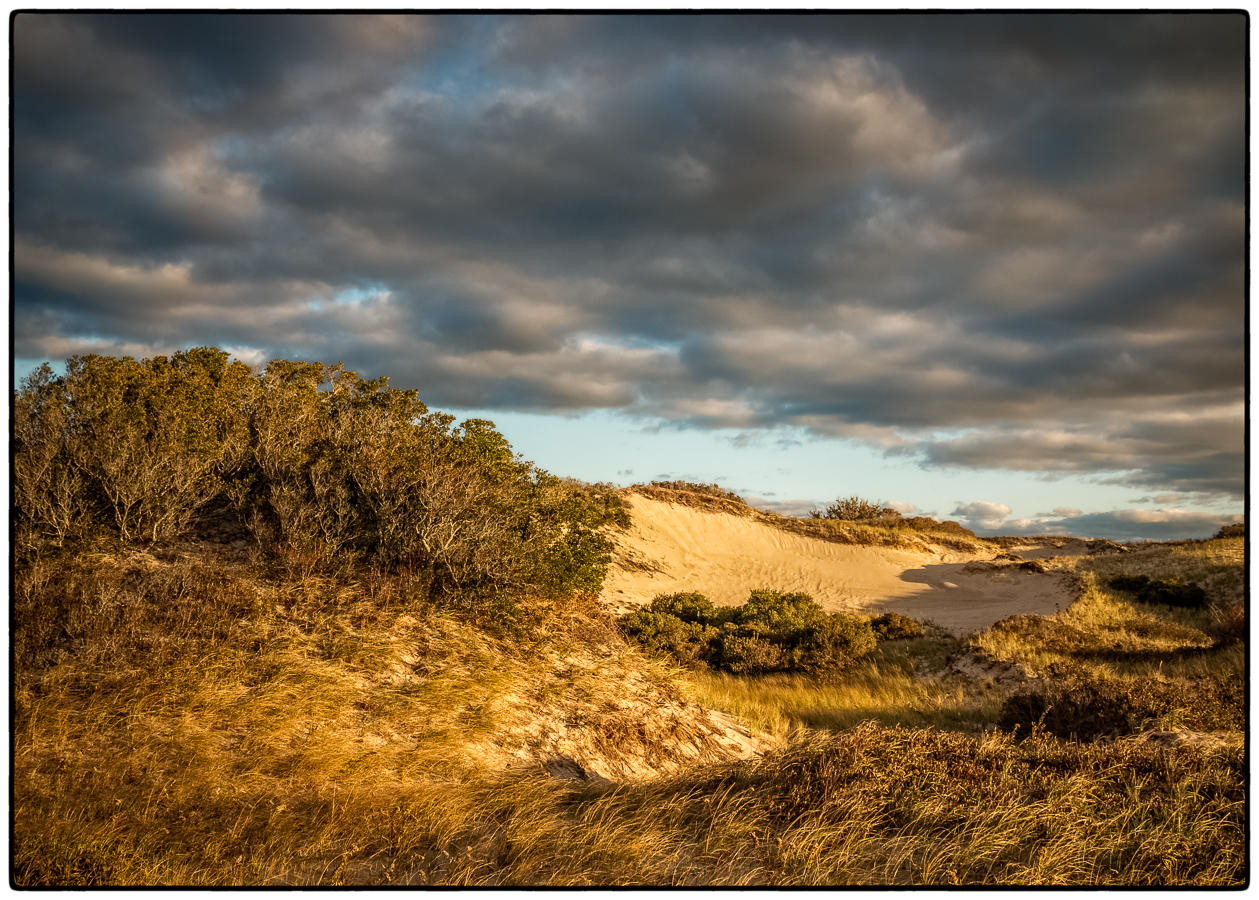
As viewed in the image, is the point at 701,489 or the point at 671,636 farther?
the point at 701,489

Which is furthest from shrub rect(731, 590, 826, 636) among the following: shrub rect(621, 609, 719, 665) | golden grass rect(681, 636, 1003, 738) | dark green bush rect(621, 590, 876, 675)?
golden grass rect(681, 636, 1003, 738)

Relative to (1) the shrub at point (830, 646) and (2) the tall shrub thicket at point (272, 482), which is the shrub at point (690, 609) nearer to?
(1) the shrub at point (830, 646)

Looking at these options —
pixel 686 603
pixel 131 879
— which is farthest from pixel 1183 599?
pixel 131 879

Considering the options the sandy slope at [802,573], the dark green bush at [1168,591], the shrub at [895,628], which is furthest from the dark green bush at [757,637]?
the dark green bush at [1168,591]

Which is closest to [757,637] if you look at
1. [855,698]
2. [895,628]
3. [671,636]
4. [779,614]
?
[779,614]

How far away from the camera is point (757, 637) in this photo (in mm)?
17406

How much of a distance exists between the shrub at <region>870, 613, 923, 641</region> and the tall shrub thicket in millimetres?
11536

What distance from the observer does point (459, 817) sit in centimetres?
554

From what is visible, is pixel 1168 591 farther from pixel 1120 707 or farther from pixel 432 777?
pixel 432 777

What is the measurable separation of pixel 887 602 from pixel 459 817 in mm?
29894

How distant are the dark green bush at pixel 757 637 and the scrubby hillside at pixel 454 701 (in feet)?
0.40

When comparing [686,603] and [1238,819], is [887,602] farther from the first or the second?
[1238,819]

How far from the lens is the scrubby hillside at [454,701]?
5.00m

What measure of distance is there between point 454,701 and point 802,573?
99.8 ft
